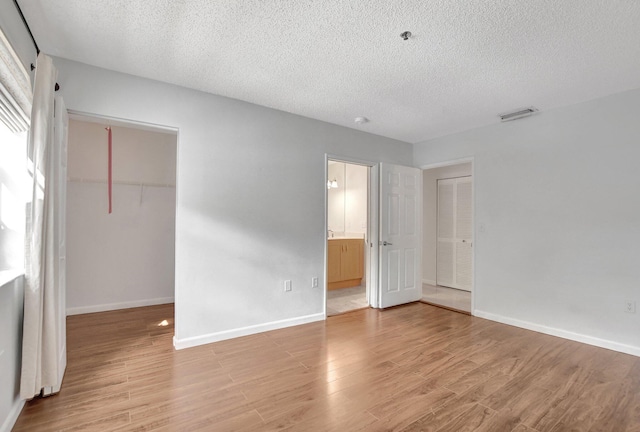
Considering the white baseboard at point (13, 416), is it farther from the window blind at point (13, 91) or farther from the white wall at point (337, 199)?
the white wall at point (337, 199)

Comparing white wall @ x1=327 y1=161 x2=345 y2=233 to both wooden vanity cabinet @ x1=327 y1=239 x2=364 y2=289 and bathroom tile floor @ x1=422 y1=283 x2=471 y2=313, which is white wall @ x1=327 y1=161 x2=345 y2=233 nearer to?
wooden vanity cabinet @ x1=327 y1=239 x2=364 y2=289

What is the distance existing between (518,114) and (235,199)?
3.39 metres

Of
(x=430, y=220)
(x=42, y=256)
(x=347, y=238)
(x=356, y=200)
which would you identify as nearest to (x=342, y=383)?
(x=42, y=256)

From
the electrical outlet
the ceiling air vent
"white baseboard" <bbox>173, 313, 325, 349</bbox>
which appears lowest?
"white baseboard" <bbox>173, 313, 325, 349</bbox>

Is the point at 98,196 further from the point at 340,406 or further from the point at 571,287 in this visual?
the point at 571,287

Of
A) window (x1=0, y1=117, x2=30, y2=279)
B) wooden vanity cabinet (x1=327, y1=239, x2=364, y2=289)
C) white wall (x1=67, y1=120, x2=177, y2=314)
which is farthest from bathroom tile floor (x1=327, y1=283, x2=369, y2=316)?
window (x1=0, y1=117, x2=30, y2=279)

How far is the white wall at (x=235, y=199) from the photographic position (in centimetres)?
286

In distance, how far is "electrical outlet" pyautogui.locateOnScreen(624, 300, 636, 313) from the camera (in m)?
2.96

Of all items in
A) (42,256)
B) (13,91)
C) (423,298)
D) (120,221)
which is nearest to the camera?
(13,91)

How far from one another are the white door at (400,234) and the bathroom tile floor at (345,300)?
1.47 feet

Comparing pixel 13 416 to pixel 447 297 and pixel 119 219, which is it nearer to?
pixel 119 219

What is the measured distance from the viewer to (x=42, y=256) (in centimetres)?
200

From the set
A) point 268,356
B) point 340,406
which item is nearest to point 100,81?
point 268,356

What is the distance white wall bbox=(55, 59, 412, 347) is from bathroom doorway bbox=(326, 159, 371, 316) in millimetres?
1139
